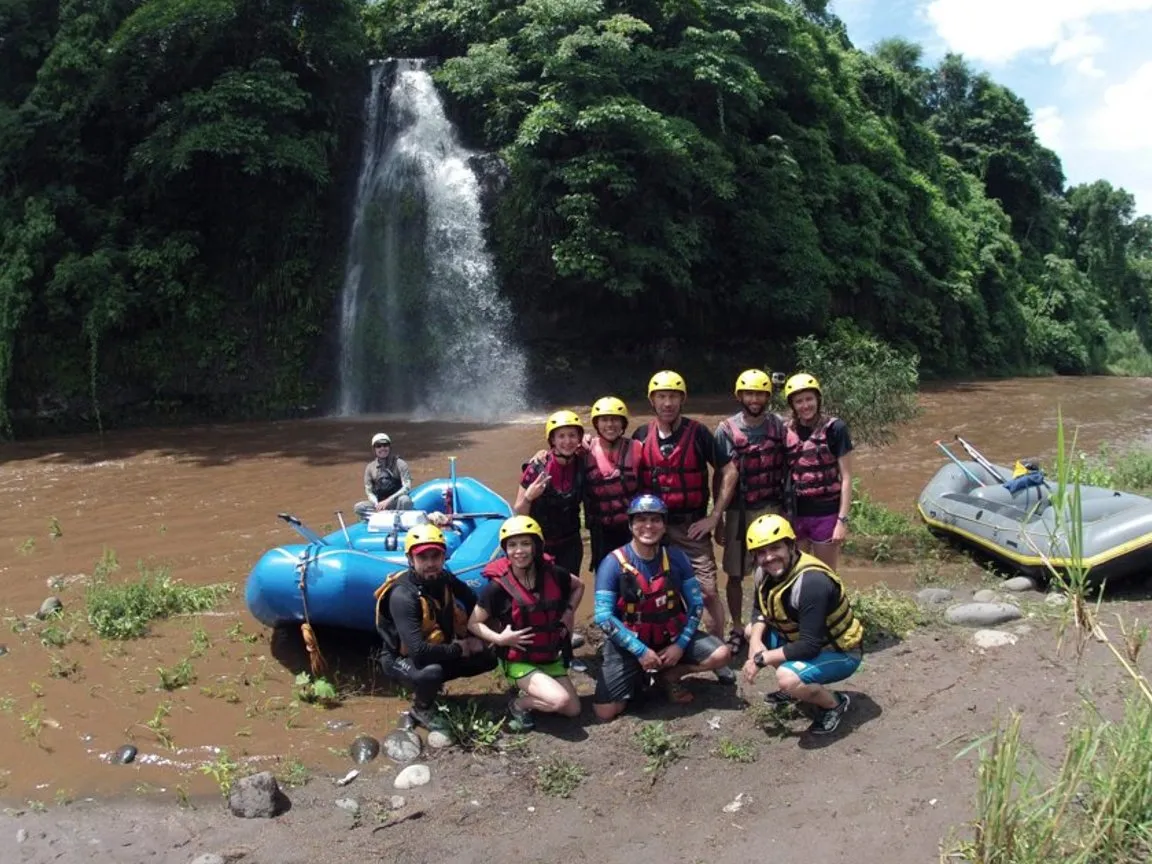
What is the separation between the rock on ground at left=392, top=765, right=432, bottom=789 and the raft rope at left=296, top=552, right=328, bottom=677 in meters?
1.17

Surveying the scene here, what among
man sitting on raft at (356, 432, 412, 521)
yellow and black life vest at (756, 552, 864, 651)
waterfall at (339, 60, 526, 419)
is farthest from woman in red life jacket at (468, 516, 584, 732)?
waterfall at (339, 60, 526, 419)

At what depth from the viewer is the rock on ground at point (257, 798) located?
146 inches

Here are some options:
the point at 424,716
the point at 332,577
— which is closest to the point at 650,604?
the point at 424,716

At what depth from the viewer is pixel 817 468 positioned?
4.96 meters

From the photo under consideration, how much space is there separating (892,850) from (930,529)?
4.60m

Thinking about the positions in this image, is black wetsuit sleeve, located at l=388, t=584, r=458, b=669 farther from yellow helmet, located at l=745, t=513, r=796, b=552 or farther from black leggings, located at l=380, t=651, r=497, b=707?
yellow helmet, located at l=745, t=513, r=796, b=552

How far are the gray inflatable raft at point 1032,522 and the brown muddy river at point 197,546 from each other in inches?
28.7

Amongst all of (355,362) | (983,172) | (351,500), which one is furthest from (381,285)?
(983,172)

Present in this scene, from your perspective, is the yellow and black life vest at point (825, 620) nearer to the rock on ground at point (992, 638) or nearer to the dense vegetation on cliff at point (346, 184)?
the rock on ground at point (992, 638)

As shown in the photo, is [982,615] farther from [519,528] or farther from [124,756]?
[124,756]

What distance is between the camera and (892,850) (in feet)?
10.1

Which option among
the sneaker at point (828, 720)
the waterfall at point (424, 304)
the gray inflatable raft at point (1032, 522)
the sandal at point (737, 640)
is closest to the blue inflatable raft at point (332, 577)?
the sandal at point (737, 640)

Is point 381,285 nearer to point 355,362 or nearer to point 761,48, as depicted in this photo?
point 355,362

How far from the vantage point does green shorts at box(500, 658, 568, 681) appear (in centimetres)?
436
